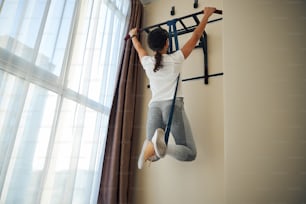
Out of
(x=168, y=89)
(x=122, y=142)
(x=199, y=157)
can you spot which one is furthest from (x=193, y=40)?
(x=122, y=142)

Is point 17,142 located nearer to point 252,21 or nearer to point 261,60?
point 261,60

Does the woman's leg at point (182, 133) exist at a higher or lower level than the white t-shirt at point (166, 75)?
lower

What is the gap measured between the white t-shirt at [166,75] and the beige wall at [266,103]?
1.08ft

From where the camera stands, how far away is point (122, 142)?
71.3 inches

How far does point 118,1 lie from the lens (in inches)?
78.7

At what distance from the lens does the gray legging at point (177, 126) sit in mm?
1439

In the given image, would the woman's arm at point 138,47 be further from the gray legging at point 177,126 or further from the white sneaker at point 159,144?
the white sneaker at point 159,144

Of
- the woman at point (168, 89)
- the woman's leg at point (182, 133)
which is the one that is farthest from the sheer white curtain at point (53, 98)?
the woman's leg at point (182, 133)

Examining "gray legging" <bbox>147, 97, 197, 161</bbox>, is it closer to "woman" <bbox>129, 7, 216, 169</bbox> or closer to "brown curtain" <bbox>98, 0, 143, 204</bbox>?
A: "woman" <bbox>129, 7, 216, 169</bbox>

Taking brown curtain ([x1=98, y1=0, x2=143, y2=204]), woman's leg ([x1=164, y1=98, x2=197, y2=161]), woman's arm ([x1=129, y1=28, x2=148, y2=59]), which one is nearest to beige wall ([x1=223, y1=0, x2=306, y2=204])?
woman's leg ([x1=164, y1=98, x2=197, y2=161])

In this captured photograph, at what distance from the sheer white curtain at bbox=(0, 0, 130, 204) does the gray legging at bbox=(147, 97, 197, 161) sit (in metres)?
0.45

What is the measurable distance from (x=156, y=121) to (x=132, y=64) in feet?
2.46

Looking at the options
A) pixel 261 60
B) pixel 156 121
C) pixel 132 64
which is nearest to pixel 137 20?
pixel 132 64

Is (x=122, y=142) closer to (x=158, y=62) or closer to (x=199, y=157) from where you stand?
(x=199, y=157)
